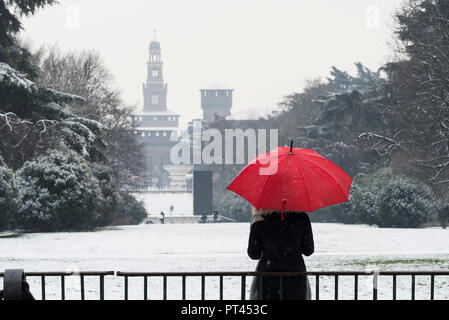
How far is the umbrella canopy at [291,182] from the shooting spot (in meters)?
6.24

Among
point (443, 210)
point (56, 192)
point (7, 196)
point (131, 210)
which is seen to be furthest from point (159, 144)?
point (7, 196)

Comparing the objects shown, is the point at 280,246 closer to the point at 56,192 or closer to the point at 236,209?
the point at 56,192

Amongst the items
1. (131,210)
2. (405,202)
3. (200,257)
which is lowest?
(200,257)

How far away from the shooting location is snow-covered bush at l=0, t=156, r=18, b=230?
2602 cm

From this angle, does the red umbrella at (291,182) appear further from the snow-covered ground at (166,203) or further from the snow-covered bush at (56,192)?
the snow-covered ground at (166,203)

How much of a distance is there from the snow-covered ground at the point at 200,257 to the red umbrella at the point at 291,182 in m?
6.64

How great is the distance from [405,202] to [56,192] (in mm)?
14728

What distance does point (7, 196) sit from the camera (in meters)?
26.2

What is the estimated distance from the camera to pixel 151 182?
148 metres

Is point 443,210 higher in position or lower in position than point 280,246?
lower

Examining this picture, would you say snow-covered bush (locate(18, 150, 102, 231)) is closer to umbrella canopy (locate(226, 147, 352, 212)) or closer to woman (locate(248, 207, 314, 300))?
umbrella canopy (locate(226, 147, 352, 212))

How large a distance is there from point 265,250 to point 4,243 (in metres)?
18.5

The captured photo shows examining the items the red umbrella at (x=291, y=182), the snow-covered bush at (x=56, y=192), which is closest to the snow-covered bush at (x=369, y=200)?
the snow-covered bush at (x=56, y=192)

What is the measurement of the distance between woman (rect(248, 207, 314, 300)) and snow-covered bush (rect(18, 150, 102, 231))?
76.8 ft
